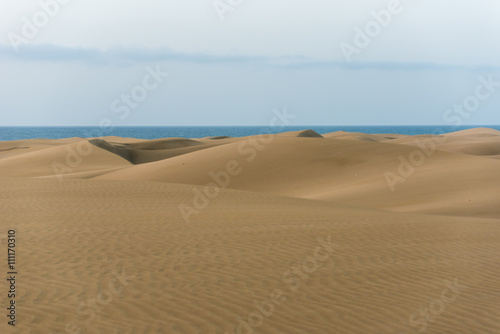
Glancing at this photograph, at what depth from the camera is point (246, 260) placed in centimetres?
860

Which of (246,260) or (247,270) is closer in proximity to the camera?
(247,270)

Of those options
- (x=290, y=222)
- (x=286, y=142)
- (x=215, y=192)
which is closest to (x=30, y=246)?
(x=290, y=222)

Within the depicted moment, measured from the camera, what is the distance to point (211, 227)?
11.6 m

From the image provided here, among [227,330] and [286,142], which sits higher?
[286,142]

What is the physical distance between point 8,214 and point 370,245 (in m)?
8.43

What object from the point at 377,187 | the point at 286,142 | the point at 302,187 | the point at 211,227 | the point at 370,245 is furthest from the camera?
the point at 286,142

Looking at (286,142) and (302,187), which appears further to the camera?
(286,142)

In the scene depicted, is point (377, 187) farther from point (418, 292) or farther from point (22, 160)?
point (22, 160)

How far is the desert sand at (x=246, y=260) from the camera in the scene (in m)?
6.12

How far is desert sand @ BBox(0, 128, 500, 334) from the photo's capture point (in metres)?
6.12

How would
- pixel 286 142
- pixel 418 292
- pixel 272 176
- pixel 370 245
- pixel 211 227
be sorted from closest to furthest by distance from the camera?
pixel 418 292, pixel 370 245, pixel 211 227, pixel 272 176, pixel 286 142

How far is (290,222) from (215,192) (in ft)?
21.3

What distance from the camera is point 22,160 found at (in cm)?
3769

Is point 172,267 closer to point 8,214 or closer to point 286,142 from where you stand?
point 8,214
